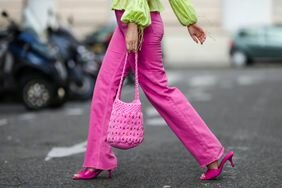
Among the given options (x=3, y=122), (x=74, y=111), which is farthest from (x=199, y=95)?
(x=3, y=122)

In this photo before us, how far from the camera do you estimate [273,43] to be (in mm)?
26766

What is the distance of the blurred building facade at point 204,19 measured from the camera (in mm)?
29906

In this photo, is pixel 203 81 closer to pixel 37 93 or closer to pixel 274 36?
pixel 37 93

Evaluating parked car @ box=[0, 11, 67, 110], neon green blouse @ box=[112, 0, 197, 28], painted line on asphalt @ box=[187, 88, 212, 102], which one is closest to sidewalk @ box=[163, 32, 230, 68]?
painted line on asphalt @ box=[187, 88, 212, 102]

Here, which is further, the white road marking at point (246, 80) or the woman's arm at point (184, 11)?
the white road marking at point (246, 80)

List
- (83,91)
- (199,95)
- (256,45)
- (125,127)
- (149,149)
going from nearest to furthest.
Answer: (125,127), (149,149), (83,91), (199,95), (256,45)

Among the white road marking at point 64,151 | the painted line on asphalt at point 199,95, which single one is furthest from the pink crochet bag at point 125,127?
the painted line on asphalt at point 199,95

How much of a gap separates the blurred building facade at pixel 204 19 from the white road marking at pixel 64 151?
72.7 feet

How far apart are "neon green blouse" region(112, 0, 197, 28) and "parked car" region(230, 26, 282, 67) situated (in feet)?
71.9

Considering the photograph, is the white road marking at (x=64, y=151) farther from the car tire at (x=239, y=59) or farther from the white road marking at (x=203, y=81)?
the car tire at (x=239, y=59)

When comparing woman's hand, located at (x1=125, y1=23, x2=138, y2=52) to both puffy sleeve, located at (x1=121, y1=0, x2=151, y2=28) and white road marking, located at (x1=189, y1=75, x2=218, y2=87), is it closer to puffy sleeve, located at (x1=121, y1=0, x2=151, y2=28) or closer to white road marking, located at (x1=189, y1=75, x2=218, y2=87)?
puffy sleeve, located at (x1=121, y1=0, x2=151, y2=28)

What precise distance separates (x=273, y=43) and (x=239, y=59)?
4.13ft

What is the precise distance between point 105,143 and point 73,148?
2.03 meters

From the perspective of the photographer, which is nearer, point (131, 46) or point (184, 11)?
point (131, 46)
